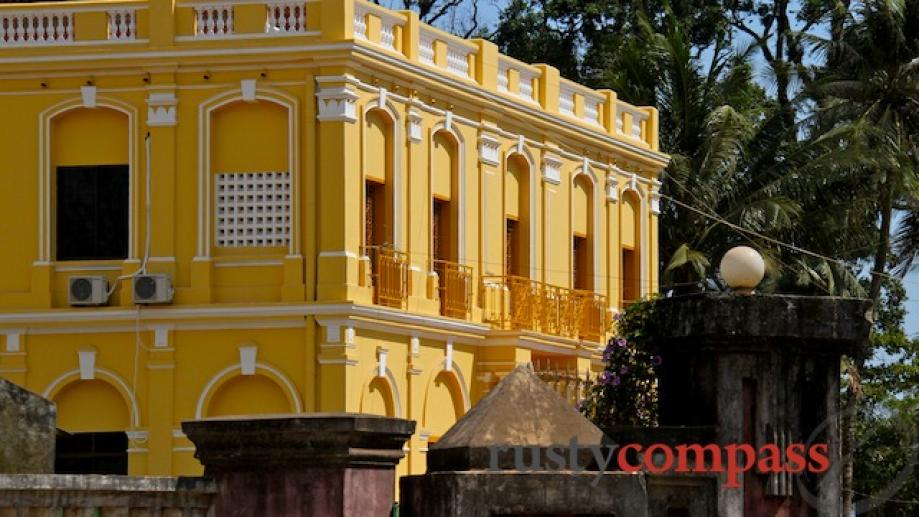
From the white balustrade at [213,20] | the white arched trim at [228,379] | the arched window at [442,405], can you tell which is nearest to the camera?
the white arched trim at [228,379]

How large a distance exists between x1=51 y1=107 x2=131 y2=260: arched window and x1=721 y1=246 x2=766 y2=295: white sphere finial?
843 inches

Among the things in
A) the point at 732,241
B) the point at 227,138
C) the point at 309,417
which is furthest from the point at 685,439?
the point at 732,241

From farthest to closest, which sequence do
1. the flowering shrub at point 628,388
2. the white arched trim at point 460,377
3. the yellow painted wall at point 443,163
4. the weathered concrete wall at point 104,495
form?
the yellow painted wall at point 443,163, the white arched trim at point 460,377, the flowering shrub at point 628,388, the weathered concrete wall at point 104,495

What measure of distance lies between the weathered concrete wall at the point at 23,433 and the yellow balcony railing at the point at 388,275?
22.4 meters

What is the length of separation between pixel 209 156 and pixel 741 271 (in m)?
20.7

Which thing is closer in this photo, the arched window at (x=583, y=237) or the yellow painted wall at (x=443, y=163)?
the yellow painted wall at (x=443, y=163)

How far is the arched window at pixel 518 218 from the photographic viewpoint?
3938 centimetres

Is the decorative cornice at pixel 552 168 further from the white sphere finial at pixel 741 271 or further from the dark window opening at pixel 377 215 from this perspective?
the white sphere finial at pixel 741 271

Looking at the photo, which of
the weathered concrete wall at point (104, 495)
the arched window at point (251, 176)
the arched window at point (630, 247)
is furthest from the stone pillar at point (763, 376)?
the arched window at point (630, 247)

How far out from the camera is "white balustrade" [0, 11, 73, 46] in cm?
3512

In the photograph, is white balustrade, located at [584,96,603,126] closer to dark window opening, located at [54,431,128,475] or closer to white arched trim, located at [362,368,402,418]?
white arched trim, located at [362,368,402,418]

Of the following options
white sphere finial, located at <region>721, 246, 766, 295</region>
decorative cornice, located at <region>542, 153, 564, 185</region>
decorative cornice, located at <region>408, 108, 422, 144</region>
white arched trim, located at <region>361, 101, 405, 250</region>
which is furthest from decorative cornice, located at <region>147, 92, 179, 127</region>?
white sphere finial, located at <region>721, 246, 766, 295</region>

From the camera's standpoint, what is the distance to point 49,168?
115 feet

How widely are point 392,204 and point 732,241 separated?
13.7m
